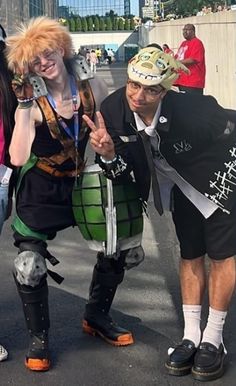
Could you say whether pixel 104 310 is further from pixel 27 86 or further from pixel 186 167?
pixel 27 86

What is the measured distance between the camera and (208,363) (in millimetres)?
3814

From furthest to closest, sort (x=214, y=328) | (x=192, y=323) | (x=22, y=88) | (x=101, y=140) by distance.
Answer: (x=192, y=323)
(x=214, y=328)
(x=22, y=88)
(x=101, y=140)

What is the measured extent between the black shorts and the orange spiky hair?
0.97 m

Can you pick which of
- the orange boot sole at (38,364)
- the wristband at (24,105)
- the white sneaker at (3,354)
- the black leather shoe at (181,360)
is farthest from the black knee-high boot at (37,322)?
the wristband at (24,105)

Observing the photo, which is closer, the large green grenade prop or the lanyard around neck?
the lanyard around neck

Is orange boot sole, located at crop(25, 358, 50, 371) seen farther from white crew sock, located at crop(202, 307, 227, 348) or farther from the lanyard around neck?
the lanyard around neck

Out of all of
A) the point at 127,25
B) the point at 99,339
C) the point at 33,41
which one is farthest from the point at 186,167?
the point at 127,25

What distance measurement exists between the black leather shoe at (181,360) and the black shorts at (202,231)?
0.48 meters

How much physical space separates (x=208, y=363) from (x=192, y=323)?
0.91ft

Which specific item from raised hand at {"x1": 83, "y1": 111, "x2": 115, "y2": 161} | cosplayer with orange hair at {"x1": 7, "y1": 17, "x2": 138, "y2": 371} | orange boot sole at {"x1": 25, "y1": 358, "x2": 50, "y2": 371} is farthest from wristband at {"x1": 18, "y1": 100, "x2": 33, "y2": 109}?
orange boot sole at {"x1": 25, "y1": 358, "x2": 50, "y2": 371}

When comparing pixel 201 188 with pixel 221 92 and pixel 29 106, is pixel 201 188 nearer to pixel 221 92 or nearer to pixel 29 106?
pixel 29 106

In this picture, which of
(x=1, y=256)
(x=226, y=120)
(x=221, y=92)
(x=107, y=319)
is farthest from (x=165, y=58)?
(x=221, y=92)

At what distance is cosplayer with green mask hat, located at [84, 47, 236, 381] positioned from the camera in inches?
139

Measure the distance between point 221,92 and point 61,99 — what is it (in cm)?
1453
